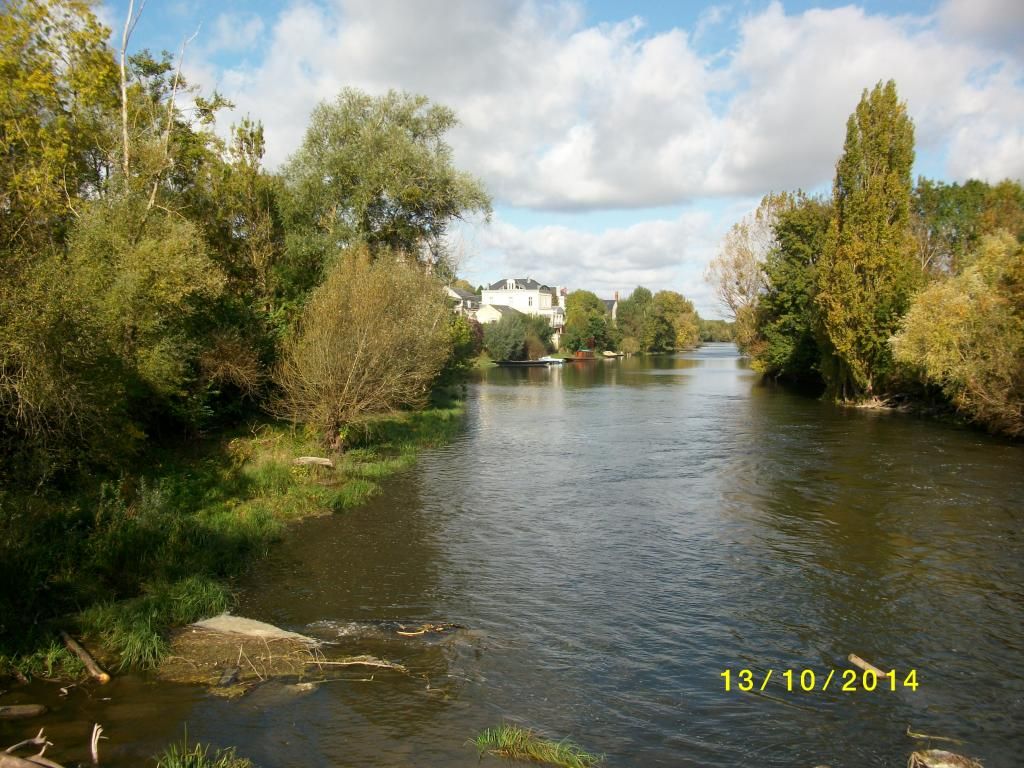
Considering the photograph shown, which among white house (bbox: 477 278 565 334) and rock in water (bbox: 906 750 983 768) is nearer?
rock in water (bbox: 906 750 983 768)

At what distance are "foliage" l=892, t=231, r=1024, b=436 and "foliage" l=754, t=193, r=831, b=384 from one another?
52.2 ft

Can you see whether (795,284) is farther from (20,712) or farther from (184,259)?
(20,712)

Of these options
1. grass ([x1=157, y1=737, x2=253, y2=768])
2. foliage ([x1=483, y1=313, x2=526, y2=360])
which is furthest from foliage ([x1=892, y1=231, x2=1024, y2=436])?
foliage ([x1=483, y1=313, x2=526, y2=360])

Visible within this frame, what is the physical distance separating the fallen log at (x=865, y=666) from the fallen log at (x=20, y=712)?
9153 mm

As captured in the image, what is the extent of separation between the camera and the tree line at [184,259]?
37.9ft

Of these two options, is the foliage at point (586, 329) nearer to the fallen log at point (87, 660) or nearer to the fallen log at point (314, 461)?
the fallen log at point (314, 461)

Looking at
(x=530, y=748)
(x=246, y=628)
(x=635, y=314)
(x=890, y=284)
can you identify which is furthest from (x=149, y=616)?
(x=635, y=314)

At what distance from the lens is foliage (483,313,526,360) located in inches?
3438

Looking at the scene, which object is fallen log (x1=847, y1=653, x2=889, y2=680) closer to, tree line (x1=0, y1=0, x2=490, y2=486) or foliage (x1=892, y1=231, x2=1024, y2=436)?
tree line (x1=0, y1=0, x2=490, y2=486)

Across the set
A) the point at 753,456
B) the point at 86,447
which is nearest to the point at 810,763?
the point at 86,447

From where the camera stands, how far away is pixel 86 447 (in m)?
12.5

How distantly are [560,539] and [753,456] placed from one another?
11.6 meters

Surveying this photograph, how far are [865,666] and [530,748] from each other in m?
4.54

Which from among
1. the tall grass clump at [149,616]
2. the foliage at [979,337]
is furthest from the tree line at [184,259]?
the foliage at [979,337]
